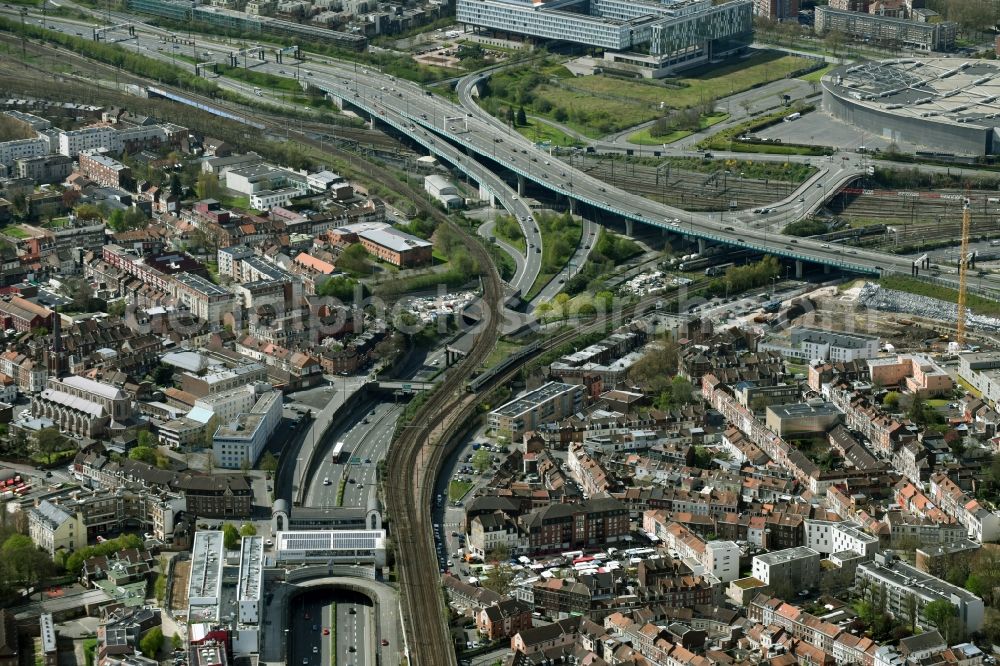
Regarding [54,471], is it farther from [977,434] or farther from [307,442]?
[977,434]

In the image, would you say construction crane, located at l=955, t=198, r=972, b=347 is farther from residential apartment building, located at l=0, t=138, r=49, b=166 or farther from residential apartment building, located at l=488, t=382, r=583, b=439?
residential apartment building, located at l=0, t=138, r=49, b=166

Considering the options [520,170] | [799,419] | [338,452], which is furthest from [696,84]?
[338,452]

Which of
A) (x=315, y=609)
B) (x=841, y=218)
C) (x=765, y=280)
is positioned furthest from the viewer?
(x=841, y=218)

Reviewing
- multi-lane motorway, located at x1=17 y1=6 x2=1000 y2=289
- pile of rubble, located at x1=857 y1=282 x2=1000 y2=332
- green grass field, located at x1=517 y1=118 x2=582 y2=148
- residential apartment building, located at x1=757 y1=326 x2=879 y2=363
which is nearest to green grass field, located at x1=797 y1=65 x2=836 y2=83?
green grass field, located at x1=517 y1=118 x2=582 y2=148

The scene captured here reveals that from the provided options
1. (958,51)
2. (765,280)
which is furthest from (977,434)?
(958,51)

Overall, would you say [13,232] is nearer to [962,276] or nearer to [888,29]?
[962,276]

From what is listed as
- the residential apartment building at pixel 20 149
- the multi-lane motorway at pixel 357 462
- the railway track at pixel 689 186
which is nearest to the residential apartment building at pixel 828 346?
the multi-lane motorway at pixel 357 462
